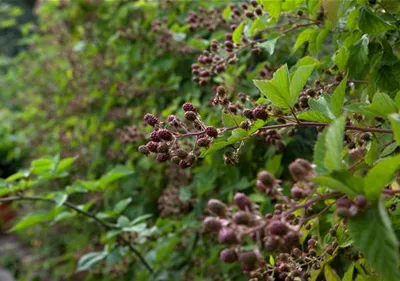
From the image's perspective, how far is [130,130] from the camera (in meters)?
2.18

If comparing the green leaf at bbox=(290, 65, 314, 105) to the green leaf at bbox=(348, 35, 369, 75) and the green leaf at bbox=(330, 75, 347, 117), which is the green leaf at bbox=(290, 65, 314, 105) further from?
the green leaf at bbox=(348, 35, 369, 75)

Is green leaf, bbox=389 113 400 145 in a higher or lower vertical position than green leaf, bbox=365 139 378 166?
higher

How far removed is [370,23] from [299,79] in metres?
0.28

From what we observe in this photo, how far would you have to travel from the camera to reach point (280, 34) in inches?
59.9

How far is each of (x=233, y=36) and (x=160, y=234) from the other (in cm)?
103

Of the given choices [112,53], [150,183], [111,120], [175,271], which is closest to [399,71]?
[175,271]

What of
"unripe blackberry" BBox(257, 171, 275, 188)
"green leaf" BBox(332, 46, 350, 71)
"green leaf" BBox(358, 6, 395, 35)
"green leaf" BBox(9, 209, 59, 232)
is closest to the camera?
"unripe blackberry" BBox(257, 171, 275, 188)

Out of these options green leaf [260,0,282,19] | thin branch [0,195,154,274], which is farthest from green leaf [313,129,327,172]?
thin branch [0,195,154,274]

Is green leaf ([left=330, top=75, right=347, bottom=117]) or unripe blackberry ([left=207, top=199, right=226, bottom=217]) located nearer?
unripe blackberry ([left=207, top=199, right=226, bottom=217])

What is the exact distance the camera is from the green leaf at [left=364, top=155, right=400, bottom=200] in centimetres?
63

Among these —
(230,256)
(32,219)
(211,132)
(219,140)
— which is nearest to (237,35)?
(219,140)

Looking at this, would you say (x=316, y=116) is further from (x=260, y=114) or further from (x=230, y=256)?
(x=230, y=256)

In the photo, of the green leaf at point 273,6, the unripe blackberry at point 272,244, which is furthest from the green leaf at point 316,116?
the green leaf at point 273,6

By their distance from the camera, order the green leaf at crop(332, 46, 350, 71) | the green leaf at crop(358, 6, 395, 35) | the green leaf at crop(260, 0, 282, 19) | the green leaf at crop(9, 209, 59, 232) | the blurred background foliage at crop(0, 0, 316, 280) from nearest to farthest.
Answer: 1. the green leaf at crop(358, 6, 395, 35)
2. the green leaf at crop(332, 46, 350, 71)
3. the green leaf at crop(260, 0, 282, 19)
4. the green leaf at crop(9, 209, 59, 232)
5. the blurred background foliage at crop(0, 0, 316, 280)
